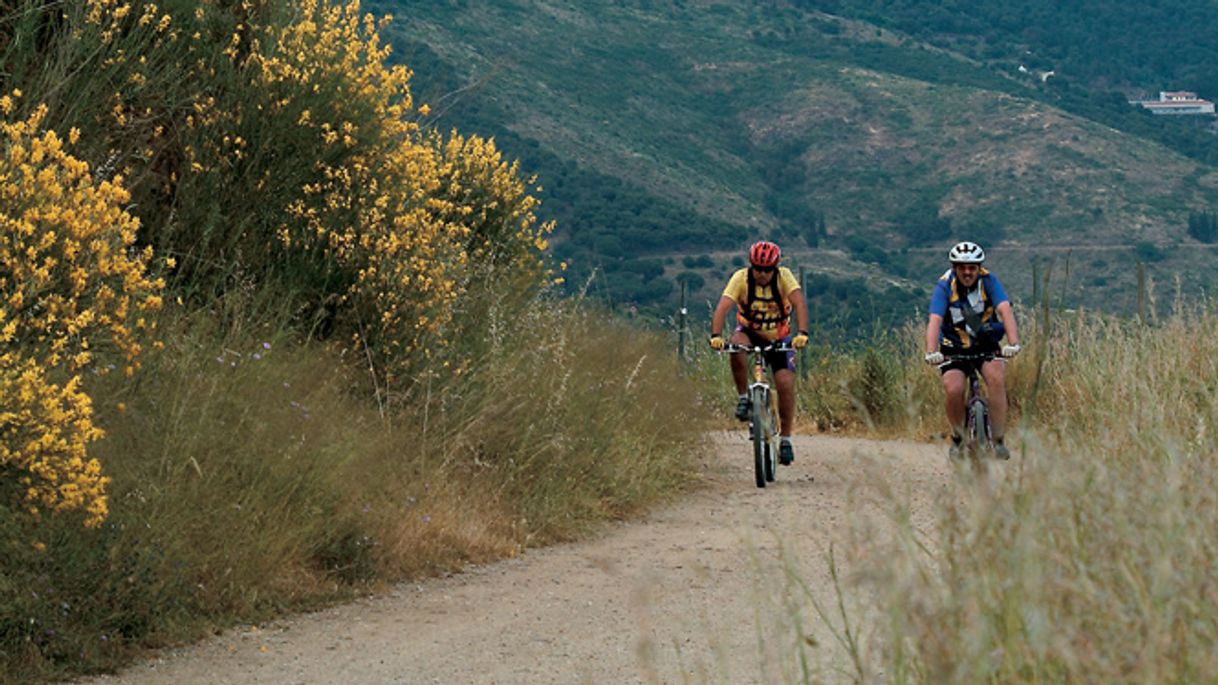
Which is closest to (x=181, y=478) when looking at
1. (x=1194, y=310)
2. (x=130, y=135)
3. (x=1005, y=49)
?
(x=130, y=135)

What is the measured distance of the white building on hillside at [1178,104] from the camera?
12312 cm

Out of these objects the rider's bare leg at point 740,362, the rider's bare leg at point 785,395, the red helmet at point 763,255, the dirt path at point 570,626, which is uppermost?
the red helmet at point 763,255

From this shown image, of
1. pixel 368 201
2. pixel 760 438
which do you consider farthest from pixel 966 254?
pixel 368 201

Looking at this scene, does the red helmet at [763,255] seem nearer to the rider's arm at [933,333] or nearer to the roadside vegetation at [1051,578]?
the rider's arm at [933,333]

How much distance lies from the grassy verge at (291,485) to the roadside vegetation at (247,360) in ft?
0.06

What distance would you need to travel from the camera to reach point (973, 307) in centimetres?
1309

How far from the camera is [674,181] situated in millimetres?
86188

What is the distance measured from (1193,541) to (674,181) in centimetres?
8223

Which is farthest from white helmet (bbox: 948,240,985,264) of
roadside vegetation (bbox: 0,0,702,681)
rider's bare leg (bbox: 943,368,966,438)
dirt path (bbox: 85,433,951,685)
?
roadside vegetation (bbox: 0,0,702,681)

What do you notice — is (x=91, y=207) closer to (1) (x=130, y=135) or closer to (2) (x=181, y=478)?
(2) (x=181, y=478)

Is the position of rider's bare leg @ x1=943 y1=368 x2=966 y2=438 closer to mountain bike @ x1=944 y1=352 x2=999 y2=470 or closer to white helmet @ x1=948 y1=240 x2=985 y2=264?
mountain bike @ x1=944 y1=352 x2=999 y2=470

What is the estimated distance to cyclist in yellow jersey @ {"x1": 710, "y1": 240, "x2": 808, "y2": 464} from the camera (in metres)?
14.3

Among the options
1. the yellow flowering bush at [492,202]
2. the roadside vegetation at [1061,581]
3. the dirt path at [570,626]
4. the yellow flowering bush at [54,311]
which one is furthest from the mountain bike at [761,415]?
the roadside vegetation at [1061,581]

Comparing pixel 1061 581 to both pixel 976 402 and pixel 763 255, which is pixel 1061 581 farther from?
pixel 763 255
